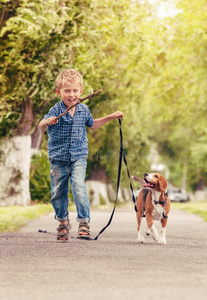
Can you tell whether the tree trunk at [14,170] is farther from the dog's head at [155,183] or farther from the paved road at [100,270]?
the dog's head at [155,183]

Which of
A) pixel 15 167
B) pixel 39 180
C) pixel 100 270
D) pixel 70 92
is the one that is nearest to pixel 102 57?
pixel 15 167

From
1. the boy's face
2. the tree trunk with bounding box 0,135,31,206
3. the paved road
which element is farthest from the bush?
the boy's face

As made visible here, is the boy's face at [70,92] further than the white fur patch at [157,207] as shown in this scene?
No

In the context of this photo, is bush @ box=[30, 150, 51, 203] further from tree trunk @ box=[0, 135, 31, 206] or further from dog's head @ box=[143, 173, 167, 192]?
dog's head @ box=[143, 173, 167, 192]

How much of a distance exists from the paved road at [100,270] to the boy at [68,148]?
49 cm

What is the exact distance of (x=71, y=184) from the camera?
9.06m

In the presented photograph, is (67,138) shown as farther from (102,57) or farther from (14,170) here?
(102,57)

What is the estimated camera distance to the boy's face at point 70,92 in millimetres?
8914

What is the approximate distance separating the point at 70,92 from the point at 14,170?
13094 mm

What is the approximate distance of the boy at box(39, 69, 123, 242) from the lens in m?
8.91

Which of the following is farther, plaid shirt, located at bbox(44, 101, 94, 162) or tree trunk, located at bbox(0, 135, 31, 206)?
tree trunk, located at bbox(0, 135, 31, 206)

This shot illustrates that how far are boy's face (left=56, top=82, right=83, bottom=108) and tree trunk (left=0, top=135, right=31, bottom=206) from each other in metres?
12.7

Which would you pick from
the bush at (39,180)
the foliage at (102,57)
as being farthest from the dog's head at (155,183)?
the bush at (39,180)

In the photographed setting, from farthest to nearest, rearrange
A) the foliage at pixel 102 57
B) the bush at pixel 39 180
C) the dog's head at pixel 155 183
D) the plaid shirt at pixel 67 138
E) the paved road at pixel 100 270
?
the bush at pixel 39 180 < the foliage at pixel 102 57 < the dog's head at pixel 155 183 < the plaid shirt at pixel 67 138 < the paved road at pixel 100 270
